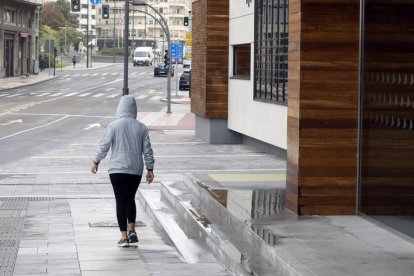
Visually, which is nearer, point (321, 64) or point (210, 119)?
point (321, 64)

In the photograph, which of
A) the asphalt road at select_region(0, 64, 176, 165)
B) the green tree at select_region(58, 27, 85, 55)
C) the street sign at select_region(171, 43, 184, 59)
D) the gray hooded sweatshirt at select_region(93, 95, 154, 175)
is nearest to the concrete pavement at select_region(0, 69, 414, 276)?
the gray hooded sweatshirt at select_region(93, 95, 154, 175)

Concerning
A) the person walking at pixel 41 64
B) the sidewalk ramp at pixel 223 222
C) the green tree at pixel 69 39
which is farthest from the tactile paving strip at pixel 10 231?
the green tree at pixel 69 39

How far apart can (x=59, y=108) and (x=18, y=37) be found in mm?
38478

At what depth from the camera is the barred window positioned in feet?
70.5

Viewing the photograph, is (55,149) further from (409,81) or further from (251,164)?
(409,81)

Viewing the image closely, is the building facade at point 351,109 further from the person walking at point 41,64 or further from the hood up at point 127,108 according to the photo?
the person walking at point 41,64

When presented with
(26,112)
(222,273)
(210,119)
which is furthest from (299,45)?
(26,112)

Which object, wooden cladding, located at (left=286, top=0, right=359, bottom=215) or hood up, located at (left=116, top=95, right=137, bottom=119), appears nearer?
wooden cladding, located at (left=286, top=0, right=359, bottom=215)

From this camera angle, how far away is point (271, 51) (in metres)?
22.7

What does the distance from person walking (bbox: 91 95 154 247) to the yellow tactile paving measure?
391cm

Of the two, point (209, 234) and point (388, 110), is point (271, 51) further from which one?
point (388, 110)

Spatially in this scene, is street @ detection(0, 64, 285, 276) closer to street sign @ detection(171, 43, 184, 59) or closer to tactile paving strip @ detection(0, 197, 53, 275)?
tactile paving strip @ detection(0, 197, 53, 275)

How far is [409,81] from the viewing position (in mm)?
10336

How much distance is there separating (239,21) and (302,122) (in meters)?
15.5
